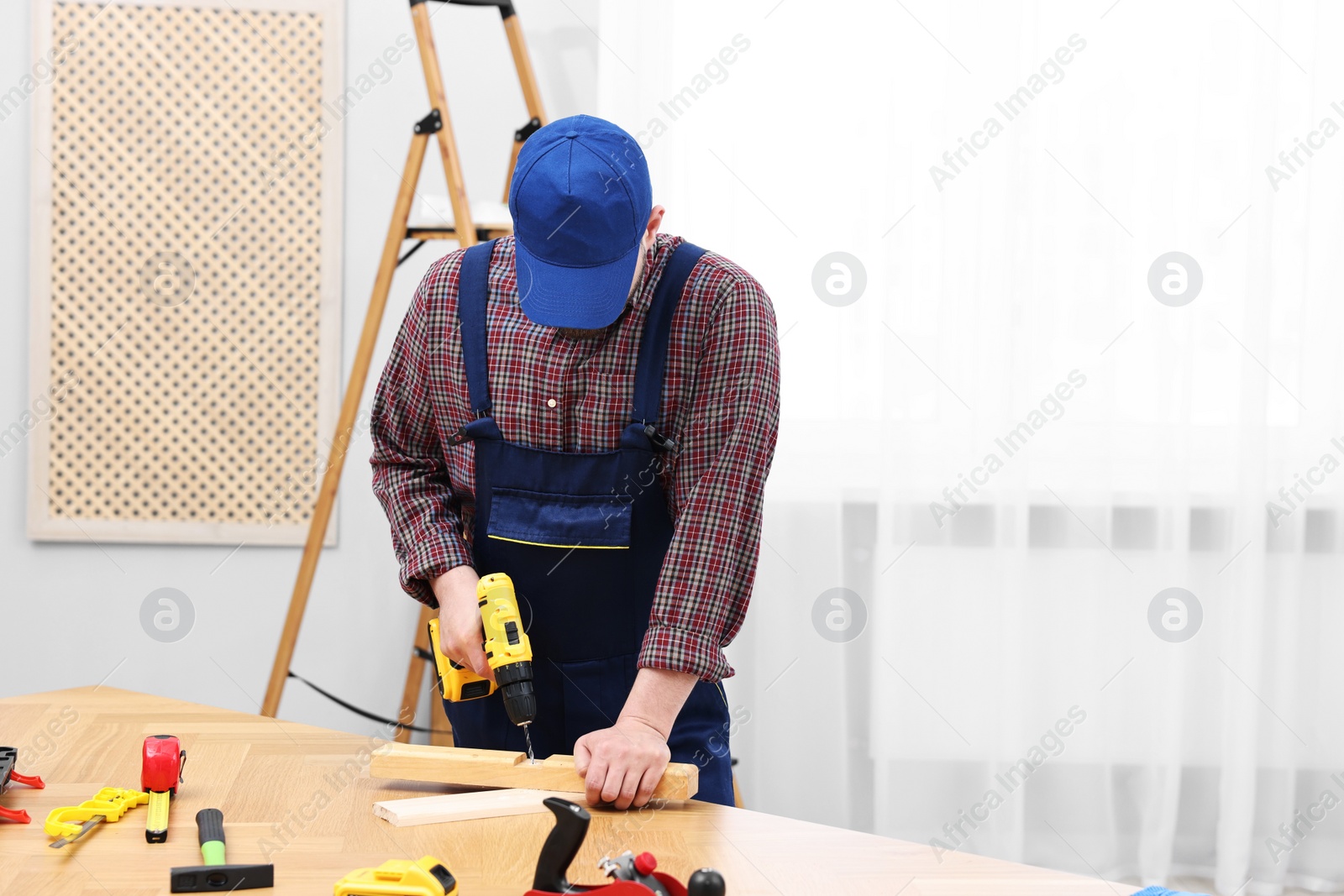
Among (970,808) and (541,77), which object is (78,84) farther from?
(970,808)

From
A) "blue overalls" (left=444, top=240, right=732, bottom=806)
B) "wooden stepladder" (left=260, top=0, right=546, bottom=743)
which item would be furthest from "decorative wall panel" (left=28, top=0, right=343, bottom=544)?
"blue overalls" (left=444, top=240, right=732, bottom=806)

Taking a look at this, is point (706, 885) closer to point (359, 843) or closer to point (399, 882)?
point (399, 882)

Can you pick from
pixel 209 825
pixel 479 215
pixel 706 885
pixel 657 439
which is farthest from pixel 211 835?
pixel 479 215

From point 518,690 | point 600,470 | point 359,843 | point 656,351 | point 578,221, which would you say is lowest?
point 359,843

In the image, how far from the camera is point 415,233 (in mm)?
2318

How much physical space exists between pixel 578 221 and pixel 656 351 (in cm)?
23

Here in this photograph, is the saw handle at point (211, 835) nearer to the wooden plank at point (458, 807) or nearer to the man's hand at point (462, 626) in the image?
the wooden plank at point (458, 807)

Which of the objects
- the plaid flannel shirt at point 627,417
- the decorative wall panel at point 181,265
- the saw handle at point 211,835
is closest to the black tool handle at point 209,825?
the saw handle at point 211,835

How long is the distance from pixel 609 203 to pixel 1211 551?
6.47 ft

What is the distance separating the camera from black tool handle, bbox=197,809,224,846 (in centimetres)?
101

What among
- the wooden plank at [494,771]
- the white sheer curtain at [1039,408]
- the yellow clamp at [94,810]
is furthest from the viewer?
the white sheer curtain at [1039,408]

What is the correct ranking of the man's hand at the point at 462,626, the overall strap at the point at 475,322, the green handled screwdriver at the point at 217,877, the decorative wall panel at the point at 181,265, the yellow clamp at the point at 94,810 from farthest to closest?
the decorative wall panel at the point at 181,265 → the overall strap at the point at 475,322 → the man's hand at the point at 462,626 → the yellow clamp at the point at 94,810 → the green handled screwdriver at the point at 217,877

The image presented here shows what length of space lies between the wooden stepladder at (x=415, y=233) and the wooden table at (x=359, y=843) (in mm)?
1027

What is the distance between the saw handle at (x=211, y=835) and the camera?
3.18 feet
